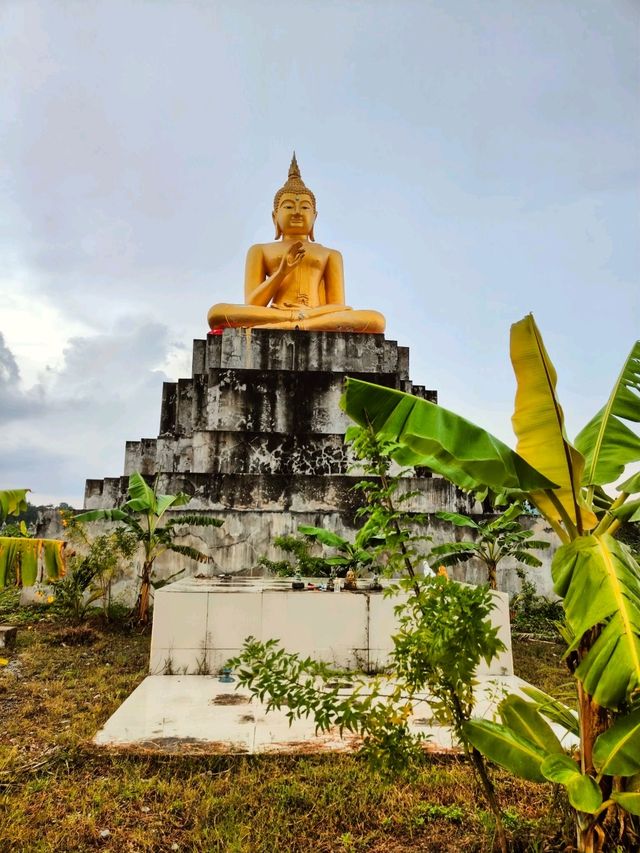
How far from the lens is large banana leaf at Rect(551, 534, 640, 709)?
1.93 meters

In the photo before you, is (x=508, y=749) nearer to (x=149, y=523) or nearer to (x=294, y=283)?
(x=149, y=523)

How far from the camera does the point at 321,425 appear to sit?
10.5 meters

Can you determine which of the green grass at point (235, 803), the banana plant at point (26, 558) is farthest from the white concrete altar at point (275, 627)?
the green grass at point (235, 803)

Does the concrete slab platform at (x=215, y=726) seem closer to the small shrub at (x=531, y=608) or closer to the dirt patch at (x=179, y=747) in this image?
the dirt patch at (x=179, y=747)

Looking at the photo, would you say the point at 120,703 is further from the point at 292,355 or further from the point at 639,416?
the point at 292,355

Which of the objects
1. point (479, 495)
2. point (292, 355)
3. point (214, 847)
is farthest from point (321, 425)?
point (214, 847)

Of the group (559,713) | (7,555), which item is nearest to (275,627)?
(7,555)

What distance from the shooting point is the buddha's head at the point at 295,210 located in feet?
45.8

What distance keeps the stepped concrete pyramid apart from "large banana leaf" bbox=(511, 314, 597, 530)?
6.02m

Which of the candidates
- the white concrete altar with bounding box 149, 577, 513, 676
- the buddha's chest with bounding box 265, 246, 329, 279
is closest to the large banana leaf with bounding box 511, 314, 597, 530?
the white concrete altar with bounding box 149, 577, 513, 676

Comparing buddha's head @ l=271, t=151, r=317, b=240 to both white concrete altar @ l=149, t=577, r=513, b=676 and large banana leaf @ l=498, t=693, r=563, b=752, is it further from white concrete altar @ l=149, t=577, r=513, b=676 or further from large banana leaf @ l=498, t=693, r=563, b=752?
large banana leaf @ l=498, t=693, r=563, b=752

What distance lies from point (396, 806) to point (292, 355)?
888 centimetres

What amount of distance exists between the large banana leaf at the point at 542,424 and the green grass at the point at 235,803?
1.45 meters

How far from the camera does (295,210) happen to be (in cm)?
1394
